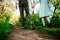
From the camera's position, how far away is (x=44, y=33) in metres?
9.20

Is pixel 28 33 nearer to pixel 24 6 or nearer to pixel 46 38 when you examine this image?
pixel 46 38

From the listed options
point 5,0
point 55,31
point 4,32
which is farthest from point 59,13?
point 5,0

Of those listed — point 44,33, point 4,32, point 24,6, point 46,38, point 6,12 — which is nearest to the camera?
point 4,32

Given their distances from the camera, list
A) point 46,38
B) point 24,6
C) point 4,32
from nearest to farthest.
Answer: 1. point 4,32
2. point 46,38
3. point 24,6

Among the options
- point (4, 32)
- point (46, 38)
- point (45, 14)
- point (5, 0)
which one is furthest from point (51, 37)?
point (5, 0)

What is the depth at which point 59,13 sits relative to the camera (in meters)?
9.09

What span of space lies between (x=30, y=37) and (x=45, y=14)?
8.23 ft

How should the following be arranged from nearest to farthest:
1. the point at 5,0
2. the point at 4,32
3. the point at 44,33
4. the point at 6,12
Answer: the point at 4,32, the point at 44,33, the point at 6,12, the point at 5,0

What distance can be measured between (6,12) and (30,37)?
478cm

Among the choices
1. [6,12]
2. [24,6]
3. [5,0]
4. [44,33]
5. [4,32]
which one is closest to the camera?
[4,32]

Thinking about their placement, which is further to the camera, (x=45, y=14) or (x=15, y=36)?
(x=45, y=14)

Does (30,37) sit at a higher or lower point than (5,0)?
lower

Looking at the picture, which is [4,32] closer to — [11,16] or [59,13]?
[59,13]

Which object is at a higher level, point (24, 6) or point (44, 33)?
point (24, 6)
